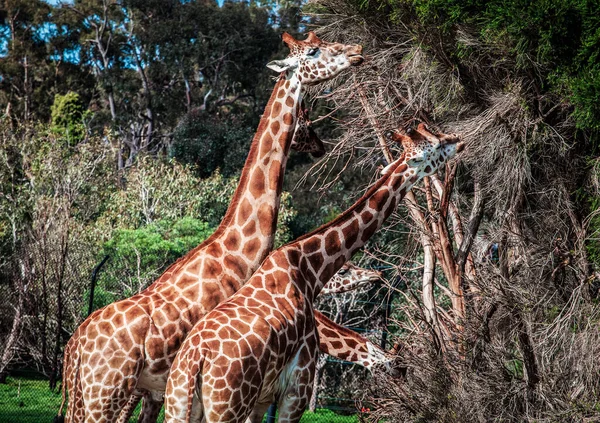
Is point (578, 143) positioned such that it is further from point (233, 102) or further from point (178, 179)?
point (233, 102)

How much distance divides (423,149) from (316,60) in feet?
3.84

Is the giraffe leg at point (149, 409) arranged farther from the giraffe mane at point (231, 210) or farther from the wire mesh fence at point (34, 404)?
the wire mesh fence at point (34, 404)

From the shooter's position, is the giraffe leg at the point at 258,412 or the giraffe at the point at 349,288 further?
the giraffe at the point at 349,288

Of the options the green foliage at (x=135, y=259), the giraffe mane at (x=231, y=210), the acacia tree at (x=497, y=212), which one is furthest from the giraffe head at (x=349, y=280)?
the green foliage at (x=135, y=259)

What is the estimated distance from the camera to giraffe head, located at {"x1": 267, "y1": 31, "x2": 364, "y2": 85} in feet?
23.2

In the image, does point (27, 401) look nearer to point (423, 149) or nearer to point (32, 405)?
point (32, 405)

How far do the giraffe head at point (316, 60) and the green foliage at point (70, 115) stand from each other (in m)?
21.5

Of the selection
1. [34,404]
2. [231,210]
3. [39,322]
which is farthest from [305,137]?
[34,404]

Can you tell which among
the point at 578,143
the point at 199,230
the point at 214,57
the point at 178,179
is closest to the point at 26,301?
the point at 199,230

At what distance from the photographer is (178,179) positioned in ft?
62.8

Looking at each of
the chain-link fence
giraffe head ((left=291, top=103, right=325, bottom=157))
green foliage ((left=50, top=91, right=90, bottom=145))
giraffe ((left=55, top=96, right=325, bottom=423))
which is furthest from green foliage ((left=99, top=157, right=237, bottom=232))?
giraffe head ((left=291, top=103, right=325, bottom=157))

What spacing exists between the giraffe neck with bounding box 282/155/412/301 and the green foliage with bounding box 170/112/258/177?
1958 centimetres

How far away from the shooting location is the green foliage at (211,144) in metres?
26.8

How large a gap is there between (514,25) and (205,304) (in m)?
3.95
